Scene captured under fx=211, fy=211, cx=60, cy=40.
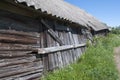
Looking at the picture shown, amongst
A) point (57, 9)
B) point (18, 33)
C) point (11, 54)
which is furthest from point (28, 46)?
point (57, 9)

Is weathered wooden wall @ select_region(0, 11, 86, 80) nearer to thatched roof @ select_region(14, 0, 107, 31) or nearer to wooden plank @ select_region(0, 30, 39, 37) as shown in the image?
wooden plank @ select_region(0, 30, 39, 37)

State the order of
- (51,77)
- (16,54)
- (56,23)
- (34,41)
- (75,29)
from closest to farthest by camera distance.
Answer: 1. (16,54)
2. (34,41)
3. (51,77)
4. (56,23)
5. (75,29)

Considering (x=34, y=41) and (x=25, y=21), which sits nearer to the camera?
(x=25, y=21)

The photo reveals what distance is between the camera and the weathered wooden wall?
5.22 metres

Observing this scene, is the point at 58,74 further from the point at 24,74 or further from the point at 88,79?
the point at 24,74

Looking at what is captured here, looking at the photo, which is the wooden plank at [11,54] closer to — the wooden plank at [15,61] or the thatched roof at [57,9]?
the wooden plank at [15,61]

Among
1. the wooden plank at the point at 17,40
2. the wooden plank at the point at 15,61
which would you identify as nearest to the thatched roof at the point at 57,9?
the wooden plank at the point at 17,40

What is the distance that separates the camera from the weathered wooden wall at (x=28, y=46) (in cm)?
522

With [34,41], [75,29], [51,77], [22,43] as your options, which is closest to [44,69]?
[51,77]

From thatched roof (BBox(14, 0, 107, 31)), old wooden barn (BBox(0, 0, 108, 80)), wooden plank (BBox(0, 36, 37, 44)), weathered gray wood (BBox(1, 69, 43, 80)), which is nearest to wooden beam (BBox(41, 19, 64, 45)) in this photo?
old wooden barn (BBox(0, 0, 108, 80))

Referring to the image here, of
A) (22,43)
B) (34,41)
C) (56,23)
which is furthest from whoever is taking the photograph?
(56,23)

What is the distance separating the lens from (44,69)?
7.23m

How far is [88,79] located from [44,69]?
1643mm

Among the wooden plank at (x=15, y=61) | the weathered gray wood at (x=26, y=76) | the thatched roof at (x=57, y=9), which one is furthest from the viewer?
the thatched roof at (x=57, y=9)
